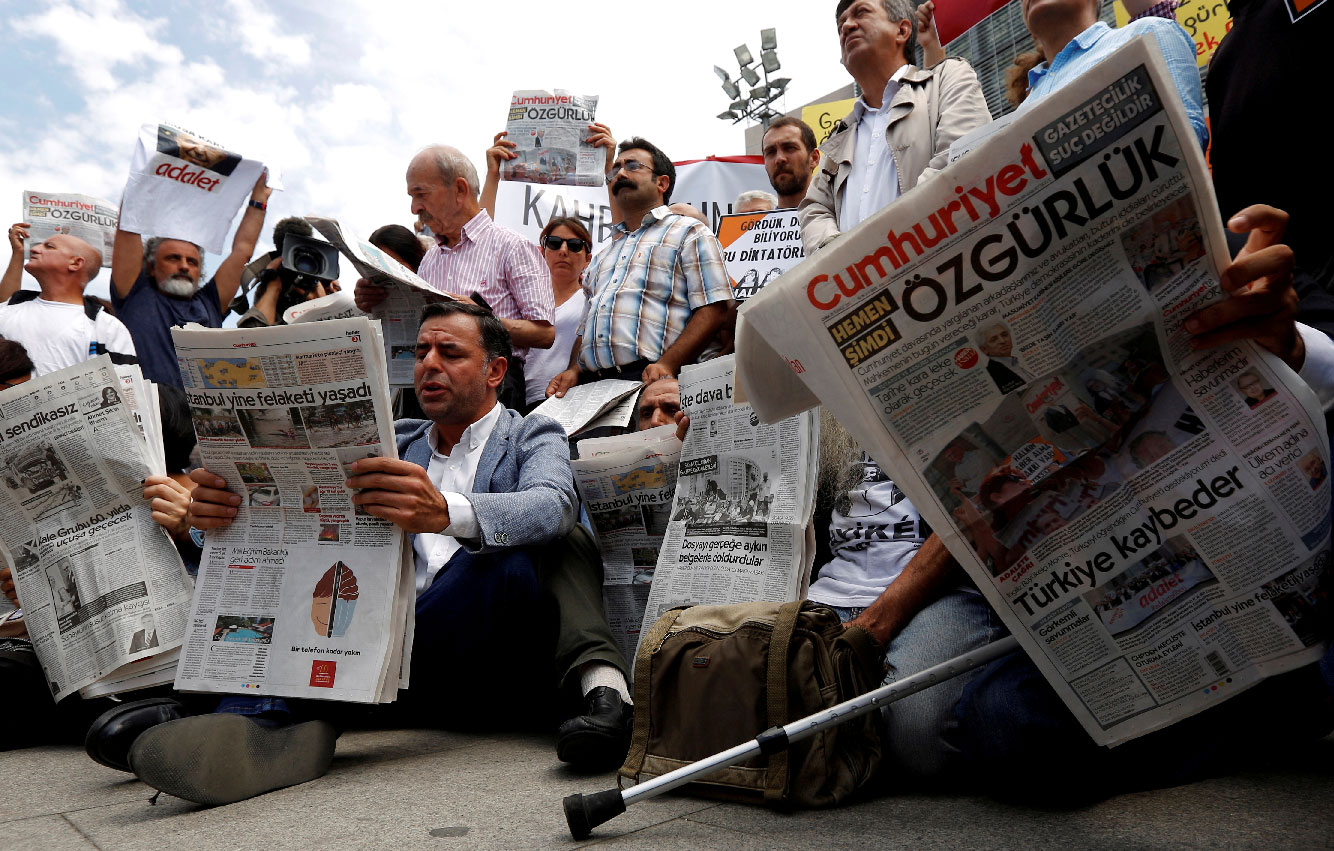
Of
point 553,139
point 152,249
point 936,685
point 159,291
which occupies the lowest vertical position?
point 936,685

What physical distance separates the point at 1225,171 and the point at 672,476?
1.36 metres

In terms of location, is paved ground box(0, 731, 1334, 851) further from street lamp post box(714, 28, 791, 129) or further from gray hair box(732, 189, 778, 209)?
street lamp post box(714, 28, 791, 129)

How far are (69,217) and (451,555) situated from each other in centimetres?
363

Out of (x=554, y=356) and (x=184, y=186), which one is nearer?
(x=184, y=186)

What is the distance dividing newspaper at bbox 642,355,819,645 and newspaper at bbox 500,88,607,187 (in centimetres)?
262

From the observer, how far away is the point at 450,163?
385 centimetres

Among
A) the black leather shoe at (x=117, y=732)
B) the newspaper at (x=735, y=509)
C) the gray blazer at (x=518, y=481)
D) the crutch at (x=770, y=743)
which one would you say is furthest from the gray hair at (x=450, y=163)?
the crutch at (x=770, y=743)

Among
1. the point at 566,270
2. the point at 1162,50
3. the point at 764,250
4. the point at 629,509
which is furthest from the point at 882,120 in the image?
the point at 566,270

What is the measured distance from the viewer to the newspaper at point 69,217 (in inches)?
185

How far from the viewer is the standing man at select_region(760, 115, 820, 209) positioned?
14.9ft

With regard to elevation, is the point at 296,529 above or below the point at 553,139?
below

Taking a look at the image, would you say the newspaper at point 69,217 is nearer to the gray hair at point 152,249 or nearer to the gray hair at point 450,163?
the gray hair at point 152,249

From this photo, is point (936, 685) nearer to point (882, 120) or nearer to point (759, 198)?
point (882, 120)

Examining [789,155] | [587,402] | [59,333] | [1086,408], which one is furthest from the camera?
[789,155]
